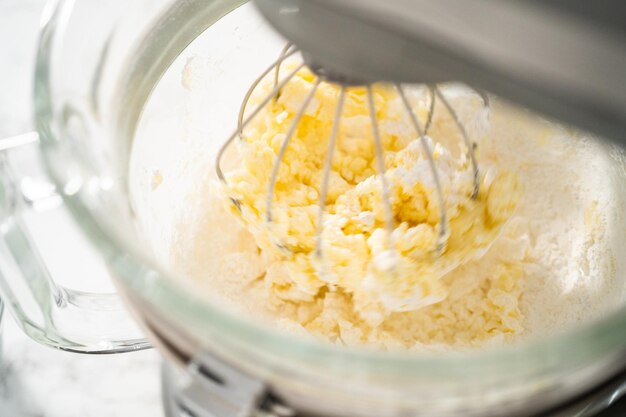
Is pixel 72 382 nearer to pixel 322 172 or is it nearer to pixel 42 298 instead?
pixel 42 298

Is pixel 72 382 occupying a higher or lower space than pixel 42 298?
lower

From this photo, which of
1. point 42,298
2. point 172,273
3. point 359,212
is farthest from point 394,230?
point 42,298

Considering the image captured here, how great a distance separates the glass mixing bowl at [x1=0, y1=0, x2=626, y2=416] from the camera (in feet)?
1.27

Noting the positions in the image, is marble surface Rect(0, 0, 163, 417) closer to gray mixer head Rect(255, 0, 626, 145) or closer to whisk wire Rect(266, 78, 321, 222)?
whisk wire Rect(266, 78, 321, 222)

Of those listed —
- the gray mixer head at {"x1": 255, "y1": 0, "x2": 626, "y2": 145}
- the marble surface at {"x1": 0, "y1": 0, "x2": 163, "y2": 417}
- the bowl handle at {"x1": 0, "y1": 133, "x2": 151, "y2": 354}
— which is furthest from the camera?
the marble surface at {"x1": 0, "y1": 0, "x2": 163, "y2": 417}

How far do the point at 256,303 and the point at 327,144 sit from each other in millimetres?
156

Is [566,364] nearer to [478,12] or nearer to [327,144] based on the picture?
[478,12]

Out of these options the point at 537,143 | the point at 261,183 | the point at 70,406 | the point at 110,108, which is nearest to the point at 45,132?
the point at 110,108

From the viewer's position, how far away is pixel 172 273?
518 millimetres

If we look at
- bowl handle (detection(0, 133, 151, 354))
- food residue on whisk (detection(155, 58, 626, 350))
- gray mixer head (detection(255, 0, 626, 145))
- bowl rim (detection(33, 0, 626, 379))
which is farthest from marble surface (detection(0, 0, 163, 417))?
gray mixer head (detection(255, 0, 626, 145))

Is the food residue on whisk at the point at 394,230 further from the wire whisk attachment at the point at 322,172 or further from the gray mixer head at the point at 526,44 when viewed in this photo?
the gray mixer head at the point at 526,44

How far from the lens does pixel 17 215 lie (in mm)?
555

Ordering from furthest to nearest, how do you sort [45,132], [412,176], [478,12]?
[412,176]
[45,132]
[478,12]

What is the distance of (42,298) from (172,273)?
164 millimetres
